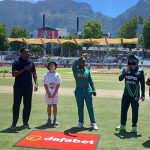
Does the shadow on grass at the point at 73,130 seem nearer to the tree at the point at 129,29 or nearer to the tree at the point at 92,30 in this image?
the tree at the point at 129,29

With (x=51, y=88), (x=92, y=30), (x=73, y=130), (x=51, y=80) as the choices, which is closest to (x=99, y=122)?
(x=73, y=130)

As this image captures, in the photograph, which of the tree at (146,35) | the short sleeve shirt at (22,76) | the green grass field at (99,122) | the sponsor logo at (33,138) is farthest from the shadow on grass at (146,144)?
the tree at (146,35)

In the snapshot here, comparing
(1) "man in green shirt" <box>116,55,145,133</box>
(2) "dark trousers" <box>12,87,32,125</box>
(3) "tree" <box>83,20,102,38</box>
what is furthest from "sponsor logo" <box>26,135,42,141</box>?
(3) "tree" <box>83,20,102,38</box>

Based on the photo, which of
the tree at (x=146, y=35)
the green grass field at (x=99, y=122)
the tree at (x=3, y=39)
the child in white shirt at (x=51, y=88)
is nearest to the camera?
the green grass field at (x=99, y=122)

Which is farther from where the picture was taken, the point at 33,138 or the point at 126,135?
Answer: the point at 126,135

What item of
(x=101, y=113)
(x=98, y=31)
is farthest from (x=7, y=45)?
(x=101, y=113)

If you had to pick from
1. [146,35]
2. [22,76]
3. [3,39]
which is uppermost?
[146,35]

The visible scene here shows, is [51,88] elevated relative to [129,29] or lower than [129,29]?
lower

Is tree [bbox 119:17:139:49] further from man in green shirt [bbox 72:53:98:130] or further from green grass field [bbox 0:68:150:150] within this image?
man in green shirt [bbox 72:53:98:130]

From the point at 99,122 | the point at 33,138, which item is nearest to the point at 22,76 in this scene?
the point at 33,138

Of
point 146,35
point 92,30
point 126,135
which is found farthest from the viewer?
point 92,30

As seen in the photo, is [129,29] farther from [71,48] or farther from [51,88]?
[51,88]

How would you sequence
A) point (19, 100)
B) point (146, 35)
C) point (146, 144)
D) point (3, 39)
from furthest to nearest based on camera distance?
point (3, 39) → point (146, 35) → point (19, 100) → point (146, 144)

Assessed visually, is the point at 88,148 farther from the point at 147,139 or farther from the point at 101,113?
the point at 101,113
